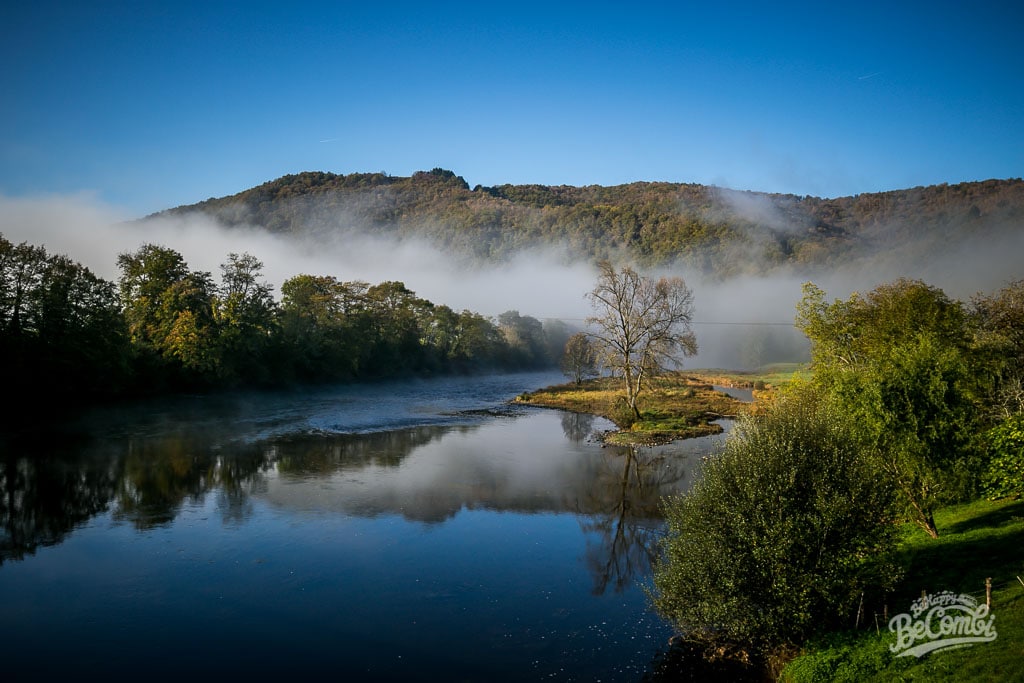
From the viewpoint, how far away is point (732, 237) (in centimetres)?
17100

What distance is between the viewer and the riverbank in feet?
151

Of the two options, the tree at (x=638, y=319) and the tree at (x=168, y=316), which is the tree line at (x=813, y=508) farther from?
the tree at (x=168, y=316)

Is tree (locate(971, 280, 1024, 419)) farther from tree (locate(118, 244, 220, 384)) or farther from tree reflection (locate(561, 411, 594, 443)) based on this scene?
tree (locate(118, 244, 220, 384))

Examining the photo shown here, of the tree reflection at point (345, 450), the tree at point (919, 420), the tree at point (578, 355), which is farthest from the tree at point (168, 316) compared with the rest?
the tree at point (919, 420)

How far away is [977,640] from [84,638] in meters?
20.2

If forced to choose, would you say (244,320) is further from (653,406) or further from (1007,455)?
(1007,455)

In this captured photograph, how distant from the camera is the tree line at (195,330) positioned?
51719 mm

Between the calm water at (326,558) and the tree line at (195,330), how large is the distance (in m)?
15.8

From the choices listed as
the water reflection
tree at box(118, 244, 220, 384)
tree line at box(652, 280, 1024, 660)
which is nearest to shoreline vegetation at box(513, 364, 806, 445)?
the water reflection

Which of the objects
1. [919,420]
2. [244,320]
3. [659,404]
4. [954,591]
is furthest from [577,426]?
[244,320]

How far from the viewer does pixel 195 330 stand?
66750 millimetres

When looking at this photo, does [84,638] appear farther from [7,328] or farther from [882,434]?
[7,328]

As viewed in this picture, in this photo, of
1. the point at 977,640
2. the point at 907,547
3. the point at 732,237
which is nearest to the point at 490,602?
the point at 977,640

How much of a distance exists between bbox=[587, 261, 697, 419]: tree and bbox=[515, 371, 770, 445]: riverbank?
2.83 metres
